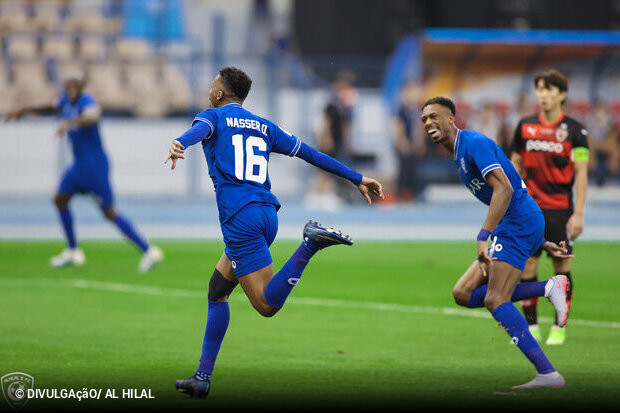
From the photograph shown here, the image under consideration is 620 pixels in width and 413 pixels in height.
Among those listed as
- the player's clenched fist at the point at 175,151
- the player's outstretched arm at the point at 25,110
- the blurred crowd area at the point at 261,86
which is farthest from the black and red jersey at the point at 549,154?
the blurred crowd area at the point at 261,86

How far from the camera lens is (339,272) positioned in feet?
44.7

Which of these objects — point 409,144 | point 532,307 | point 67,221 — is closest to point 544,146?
point 532,307

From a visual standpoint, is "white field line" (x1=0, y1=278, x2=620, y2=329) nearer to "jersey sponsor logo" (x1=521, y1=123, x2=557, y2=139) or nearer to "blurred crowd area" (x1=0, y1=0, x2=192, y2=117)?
"jersey sponsor logo" (x1=521, y1=123, x2=557, y2=139)

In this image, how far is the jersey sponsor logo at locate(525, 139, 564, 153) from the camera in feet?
28.5

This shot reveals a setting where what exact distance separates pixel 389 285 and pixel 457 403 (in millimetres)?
6103

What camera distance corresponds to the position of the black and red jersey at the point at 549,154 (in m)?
8.68

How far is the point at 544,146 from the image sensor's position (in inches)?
342

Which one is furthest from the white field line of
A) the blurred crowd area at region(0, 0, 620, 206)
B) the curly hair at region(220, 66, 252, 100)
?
the blurred crowd area at region(0, 0, 620, 206)

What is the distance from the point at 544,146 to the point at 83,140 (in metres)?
6.57

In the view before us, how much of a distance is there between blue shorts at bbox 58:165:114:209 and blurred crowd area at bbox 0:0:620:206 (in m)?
10.2

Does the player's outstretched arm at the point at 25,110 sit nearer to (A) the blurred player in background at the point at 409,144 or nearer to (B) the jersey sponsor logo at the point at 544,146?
(B) the jersey sponsor logo at the point at 544,146

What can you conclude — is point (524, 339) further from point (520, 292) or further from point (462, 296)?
point (462, 296)

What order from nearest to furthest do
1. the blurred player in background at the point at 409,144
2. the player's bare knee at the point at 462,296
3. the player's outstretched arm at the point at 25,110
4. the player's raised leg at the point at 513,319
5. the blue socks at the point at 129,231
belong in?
the player's raised leg at the point at 513,319, the player's bare knee at the point at 462,296, the player's outstretched arm at the point at 25,110, the blue socks at the point at 129,231, the blurred player in background at the point at 409,144

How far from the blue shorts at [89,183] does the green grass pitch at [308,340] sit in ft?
3.32
